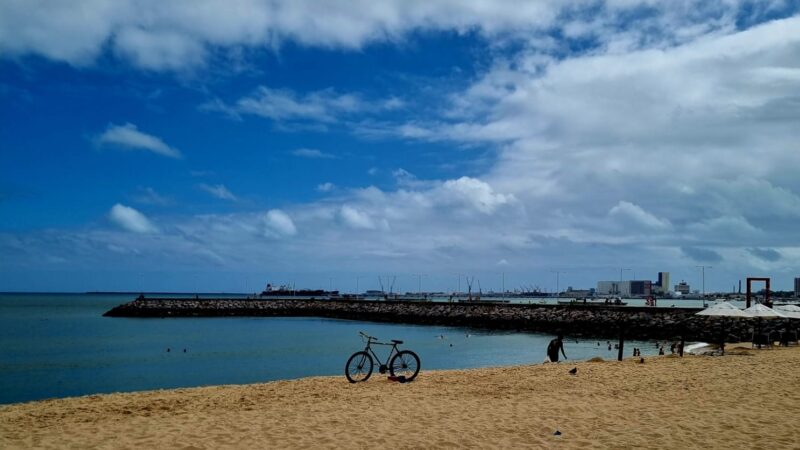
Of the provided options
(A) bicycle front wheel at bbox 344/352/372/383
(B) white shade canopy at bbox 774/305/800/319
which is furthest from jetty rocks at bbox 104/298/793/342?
(A) bicycle front wheel at bbox 344/352/372/383

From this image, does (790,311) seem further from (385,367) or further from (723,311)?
(385,367)

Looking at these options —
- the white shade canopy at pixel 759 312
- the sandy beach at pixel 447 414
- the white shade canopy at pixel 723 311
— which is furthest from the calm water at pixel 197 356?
the sandy beach at pixel 447 414

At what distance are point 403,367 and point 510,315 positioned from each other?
55.3 meters

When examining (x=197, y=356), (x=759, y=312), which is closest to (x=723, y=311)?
(x=759, y=312)

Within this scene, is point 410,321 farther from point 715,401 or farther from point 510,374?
point 715,401

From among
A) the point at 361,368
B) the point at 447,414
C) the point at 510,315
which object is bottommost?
the point at 510,315

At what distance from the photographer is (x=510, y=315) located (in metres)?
69.4

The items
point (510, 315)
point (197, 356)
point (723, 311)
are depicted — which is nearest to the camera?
point (723, 311)

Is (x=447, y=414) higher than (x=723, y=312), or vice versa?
(x=723, y=312)

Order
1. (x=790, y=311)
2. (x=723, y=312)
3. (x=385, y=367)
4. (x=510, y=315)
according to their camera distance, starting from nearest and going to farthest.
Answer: (x=385, y=367) → (x=723, y=312) → (x=790, y=311) → (x=510, y=315)

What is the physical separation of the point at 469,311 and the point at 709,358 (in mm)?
55644

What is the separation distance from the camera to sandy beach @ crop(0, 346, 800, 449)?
9.39 metres

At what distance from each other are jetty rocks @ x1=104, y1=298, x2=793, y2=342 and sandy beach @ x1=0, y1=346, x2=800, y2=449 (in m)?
10.1

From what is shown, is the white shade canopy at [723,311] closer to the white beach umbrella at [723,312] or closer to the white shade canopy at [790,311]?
the white beach umbrella at [723,312]
